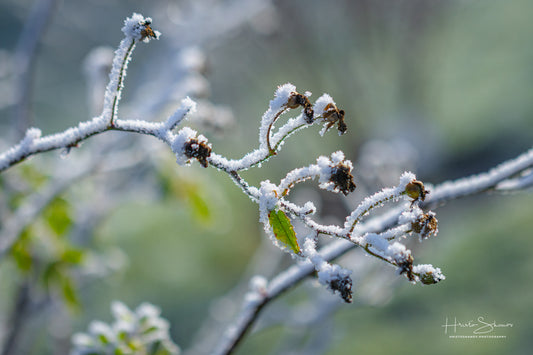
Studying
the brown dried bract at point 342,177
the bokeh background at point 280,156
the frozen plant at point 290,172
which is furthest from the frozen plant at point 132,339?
the brown dried bract at point 342,177

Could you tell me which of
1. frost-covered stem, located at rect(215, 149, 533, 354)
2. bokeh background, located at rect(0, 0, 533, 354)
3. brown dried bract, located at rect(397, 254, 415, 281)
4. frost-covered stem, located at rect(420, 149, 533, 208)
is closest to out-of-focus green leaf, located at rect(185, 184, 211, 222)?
bokeh background, located at rect(0, 0, 533, 354)

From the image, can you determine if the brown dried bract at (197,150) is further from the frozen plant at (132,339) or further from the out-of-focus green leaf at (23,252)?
the out-of-focus green leaf at (23,252)

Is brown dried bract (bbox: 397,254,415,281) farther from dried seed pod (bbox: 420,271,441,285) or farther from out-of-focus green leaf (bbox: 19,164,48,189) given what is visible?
out-of-focus green leaf (bbox: 19,164,48,189)

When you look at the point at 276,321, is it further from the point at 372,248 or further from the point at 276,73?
the point at 276,73

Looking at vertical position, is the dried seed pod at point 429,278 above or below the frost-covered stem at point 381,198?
below

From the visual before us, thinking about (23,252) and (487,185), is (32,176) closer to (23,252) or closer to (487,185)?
(23,252)

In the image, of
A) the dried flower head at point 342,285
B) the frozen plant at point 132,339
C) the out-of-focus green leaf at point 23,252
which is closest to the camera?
the dried flower head at point 342,285

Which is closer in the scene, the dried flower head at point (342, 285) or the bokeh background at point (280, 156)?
the dried flower head at point (342, 285)

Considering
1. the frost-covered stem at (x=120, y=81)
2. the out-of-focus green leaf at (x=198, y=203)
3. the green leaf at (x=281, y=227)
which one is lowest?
the green leaf at (x=281, y=227)

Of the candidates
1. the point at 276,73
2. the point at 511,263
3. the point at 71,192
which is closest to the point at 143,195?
the point at 71,192
